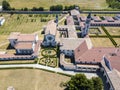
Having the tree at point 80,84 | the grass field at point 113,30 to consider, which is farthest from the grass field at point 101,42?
the tree at point 80,84

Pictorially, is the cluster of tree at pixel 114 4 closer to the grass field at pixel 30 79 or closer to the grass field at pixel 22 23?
the grass field at pixel 22 23

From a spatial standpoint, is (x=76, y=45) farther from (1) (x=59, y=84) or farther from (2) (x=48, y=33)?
(1) (x=59, y=84)

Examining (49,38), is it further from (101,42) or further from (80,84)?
(80,84)

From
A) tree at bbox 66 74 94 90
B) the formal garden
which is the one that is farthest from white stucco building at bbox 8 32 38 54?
tree at bbox 66 74 94 90

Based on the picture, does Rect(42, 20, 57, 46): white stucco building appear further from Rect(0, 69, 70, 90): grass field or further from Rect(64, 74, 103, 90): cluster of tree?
Rect(64, 74, 103, 90): cluster of tree

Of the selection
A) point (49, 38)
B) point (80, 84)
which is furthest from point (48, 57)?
point (80, 84)
